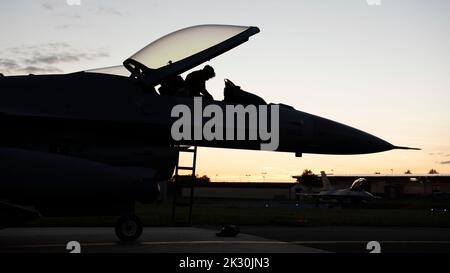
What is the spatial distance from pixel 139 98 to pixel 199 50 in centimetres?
144

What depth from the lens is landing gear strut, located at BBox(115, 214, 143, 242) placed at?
10234mm

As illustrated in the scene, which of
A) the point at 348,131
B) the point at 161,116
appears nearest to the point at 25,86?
the point at 161,116

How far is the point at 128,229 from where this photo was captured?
1028 centimetres

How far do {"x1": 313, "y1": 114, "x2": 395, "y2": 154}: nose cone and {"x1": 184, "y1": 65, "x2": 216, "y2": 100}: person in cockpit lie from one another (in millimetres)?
2307

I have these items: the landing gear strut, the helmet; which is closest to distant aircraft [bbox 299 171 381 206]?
the helmet

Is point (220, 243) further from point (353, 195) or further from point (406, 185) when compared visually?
point (406, 185)

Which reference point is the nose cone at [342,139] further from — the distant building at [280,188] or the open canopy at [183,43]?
the distant building at [280,188]

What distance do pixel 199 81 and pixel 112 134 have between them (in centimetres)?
200

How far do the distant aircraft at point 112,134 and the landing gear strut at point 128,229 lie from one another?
0.02 m

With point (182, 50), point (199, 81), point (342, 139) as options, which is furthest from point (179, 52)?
point (342, 139)

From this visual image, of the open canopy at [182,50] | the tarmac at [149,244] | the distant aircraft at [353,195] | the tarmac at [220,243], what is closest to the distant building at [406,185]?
the distant aircraft at [353,195]

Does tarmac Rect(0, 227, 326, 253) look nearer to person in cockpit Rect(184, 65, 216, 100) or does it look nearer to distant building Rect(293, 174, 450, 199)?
person in cockpit Rect(184, 65, 216, 100)

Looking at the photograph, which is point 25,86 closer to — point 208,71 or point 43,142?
point 43,142

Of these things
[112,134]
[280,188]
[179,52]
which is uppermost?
[179,52]
